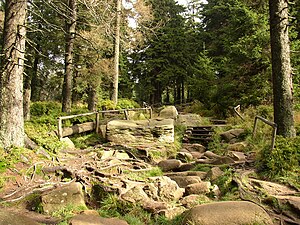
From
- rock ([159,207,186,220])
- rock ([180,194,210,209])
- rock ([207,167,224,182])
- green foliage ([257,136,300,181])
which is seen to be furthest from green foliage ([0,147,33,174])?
green foliage ([257,136,300,181])

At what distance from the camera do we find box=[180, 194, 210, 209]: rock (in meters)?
4.84

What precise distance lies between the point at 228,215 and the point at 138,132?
6720 millimetres

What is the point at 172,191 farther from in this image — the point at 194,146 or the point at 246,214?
the point at 194,146

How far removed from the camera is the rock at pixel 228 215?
3.72 m

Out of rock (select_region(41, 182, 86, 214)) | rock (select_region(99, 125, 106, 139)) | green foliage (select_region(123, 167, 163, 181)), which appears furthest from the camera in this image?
rock (select_region(99, 125, 106, 139))

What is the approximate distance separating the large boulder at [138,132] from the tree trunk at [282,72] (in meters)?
4.51

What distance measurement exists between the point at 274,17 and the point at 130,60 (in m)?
25.3

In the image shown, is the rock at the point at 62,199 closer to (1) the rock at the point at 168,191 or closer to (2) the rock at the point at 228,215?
(1) the rock at the point at 168,191

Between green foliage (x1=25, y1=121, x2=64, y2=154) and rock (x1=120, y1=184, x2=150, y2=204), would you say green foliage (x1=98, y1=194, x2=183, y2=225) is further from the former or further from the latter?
green foliage (x1=25, y1=121, x2=64, y2=154)

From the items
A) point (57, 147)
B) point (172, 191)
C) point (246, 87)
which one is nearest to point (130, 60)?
point (246, 87)

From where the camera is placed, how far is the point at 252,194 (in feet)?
16.4

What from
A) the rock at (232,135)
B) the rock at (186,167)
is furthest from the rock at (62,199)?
the rock at (232,135)

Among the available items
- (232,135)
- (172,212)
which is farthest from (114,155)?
(232,135)

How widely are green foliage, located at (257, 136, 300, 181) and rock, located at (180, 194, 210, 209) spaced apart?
6.73 ft
